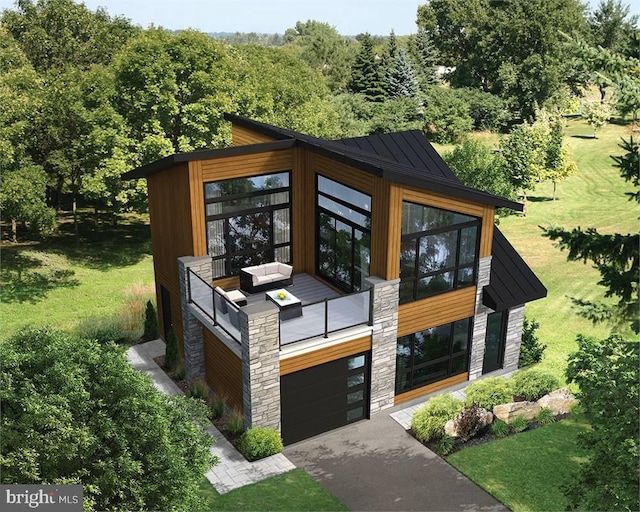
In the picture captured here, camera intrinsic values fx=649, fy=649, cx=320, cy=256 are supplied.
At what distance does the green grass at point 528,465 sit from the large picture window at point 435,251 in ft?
12.4

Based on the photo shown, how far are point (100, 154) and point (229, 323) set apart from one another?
13.4 metres

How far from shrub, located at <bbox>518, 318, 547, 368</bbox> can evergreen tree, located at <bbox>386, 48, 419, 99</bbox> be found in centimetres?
4299

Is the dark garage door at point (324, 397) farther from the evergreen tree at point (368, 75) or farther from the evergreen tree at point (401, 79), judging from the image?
the evergreen tree at point (401, 79)

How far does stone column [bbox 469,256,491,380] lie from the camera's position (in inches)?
637

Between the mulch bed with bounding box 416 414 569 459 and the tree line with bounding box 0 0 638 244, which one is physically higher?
the tree line with bounding box 0 0 638 244

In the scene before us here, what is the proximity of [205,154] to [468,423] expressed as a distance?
8581 mm

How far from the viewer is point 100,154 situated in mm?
25062

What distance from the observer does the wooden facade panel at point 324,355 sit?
46.0 ft

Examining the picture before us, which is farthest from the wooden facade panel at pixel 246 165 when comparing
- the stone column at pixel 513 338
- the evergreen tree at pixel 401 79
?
the evergreen tree at pixel 401 79

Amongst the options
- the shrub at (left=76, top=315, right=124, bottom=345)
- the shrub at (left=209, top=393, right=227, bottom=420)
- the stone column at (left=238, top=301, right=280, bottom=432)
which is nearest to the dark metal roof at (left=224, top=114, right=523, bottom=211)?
the stone column at (left=238, top=301, right=280, bottom=432)

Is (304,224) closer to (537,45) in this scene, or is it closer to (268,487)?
(268,487)

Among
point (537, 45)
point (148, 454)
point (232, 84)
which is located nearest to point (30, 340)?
point (148, 454)

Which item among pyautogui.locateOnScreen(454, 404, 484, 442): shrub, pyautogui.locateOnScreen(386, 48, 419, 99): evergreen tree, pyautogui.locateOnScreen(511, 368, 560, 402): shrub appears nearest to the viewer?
pyautogui.locateOnScreen(454, 404, 484, 442): shrub

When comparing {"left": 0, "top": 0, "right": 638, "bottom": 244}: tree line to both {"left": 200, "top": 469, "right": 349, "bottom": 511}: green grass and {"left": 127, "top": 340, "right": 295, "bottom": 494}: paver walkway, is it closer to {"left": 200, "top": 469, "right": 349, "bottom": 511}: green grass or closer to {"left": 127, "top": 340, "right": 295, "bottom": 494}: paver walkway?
{"left": 200, "top": 469, "right": 349, "bottom": 511}: green grass
